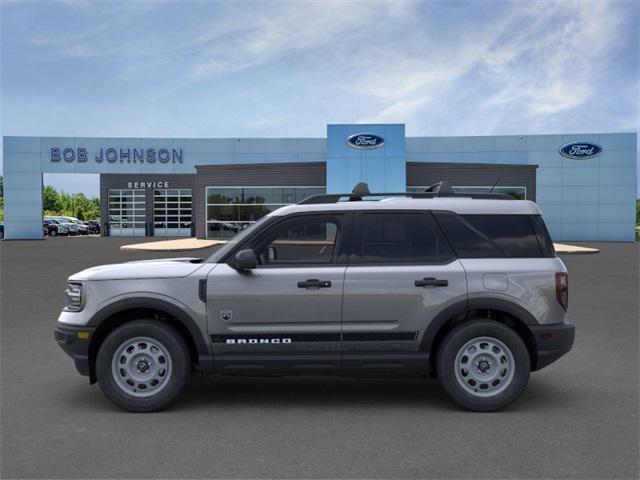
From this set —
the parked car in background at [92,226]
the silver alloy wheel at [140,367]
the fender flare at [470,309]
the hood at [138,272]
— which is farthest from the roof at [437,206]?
the parked car in background at [92,226]

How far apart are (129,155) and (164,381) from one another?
4847 centimetres

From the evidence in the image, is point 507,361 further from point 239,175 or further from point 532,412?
point 239,175

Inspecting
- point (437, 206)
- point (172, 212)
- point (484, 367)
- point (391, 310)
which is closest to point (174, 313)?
point (391, 310)

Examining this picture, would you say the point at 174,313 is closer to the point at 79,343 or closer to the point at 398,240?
the point at 79,343

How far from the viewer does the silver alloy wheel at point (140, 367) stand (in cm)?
512

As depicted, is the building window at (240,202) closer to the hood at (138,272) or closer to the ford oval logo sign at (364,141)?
the ford oval logo sign at (364,141)

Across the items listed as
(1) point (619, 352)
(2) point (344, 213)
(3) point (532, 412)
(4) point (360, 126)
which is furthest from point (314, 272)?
(4) point (360, 126)

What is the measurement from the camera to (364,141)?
1559 inches

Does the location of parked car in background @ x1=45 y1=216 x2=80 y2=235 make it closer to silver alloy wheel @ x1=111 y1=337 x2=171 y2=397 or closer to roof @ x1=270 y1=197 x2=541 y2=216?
silver alloy wheel @ x1=111 y1=337 x2=171 y2=397

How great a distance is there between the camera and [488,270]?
205 inches

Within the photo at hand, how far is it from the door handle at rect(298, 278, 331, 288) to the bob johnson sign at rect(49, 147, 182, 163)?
155 feet

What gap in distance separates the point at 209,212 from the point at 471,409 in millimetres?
40864

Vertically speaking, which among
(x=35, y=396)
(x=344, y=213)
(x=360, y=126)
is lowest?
(x=35, y=396)

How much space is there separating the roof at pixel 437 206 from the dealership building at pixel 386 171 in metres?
33.7
